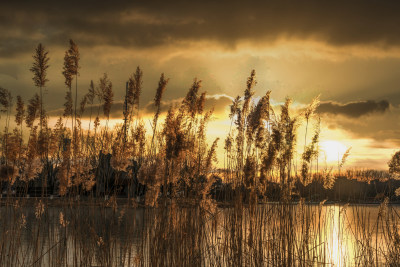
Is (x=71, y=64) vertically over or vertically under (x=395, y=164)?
over

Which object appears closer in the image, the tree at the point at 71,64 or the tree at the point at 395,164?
the tree at the point at 71,64

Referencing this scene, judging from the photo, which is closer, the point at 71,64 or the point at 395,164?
the point at 71,64

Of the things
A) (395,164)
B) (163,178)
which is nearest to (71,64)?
(163,178)

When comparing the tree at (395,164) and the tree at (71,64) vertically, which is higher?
the tree at (71,64)

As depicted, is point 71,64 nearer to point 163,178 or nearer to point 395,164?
point 163,178

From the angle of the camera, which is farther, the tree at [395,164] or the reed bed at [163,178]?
the tree at [395,164]

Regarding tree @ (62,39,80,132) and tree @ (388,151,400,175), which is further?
tree @ (388,151,400,175)

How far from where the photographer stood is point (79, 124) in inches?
180

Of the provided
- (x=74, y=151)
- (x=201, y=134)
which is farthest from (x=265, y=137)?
(x=74, y=151)

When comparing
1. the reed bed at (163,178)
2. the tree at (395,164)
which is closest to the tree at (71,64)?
the reed bed at (163,178)

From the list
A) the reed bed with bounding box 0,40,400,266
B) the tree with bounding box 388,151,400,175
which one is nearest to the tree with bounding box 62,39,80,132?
the reed bed with bounding box 0,40,400,266

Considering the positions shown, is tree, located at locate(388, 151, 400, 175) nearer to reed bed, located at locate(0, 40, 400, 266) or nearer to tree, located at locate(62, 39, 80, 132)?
reed bed, located at locate(0, 40, 400, 266)

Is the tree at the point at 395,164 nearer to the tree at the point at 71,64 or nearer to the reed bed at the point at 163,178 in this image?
the reed bed at the point at 163,178

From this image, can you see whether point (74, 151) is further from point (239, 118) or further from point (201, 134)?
point (239, 118)
